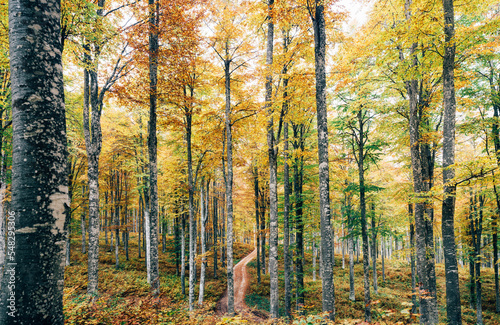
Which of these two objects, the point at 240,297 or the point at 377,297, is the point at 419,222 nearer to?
the point at 377,297

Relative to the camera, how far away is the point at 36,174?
200 centimetres

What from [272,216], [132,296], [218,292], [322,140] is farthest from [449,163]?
[132,296]

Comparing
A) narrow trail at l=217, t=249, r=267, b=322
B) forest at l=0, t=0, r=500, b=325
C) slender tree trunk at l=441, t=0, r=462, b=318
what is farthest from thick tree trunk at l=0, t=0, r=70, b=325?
narrow trail at l=217, t=249, r=267, b=322

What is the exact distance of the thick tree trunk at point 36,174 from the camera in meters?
1.85

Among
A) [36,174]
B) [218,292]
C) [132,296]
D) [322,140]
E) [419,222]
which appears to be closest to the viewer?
[36,174]

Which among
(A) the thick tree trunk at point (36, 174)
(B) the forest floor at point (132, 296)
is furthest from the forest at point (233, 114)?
(B) the forest floor at point (132, 296)

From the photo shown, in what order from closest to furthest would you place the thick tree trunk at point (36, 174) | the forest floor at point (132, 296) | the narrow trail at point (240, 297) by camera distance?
the thick tree trunk at point (36, 174), the forest floor at point (132, 296), the narrow trail at point (240, 297)

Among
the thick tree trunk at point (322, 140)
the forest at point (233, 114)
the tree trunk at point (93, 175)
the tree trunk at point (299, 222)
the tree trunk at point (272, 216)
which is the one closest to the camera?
the forest at point (233, 114)

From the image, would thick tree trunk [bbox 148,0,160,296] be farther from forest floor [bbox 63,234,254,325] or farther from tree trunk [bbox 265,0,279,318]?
tree trunk [bbox 265,0,279,318]

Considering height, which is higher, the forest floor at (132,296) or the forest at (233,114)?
the forest at (233,114)

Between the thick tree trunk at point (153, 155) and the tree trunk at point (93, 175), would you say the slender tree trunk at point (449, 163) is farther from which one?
the tree trunk at point (93, 175)

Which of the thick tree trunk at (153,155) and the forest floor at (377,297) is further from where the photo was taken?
the forest floor at (377,297)

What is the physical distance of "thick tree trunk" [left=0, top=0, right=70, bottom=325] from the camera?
1851 mm

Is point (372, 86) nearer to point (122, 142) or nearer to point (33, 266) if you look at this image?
point (33, 266)
